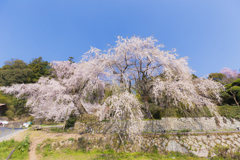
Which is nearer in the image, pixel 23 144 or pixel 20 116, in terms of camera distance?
pixel 23 144

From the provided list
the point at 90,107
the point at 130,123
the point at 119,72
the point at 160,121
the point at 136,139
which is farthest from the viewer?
the point at 90,107

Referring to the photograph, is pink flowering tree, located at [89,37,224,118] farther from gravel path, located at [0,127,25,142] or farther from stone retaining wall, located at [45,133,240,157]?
gravel path, located at [0,127,25,142]

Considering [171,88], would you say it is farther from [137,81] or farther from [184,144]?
[184,144]

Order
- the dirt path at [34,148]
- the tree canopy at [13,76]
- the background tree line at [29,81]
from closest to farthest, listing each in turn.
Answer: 1. the dirt path at [34,148]
2. the background tree line at [29,81]
3. the tree canopy at [13,76]

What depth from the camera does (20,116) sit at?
20.7 m

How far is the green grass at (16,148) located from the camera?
6.00m

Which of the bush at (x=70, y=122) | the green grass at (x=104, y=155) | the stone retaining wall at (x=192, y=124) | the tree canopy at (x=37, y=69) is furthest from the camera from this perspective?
the tree canopy at (x=37, y=69)

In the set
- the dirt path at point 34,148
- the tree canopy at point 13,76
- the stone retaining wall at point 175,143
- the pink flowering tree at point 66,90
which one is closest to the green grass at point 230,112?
the stone retaining wall at point 175,143

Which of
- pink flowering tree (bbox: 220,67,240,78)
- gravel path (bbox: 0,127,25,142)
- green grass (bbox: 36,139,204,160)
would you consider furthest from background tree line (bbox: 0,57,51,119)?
pink flowering tree (bbox: 220,67,240,78)

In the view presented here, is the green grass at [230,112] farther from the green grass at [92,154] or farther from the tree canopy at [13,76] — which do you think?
the tree canopy at [13,76]

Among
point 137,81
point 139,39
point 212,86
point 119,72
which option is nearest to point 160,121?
point 137,81

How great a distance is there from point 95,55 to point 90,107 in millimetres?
6279

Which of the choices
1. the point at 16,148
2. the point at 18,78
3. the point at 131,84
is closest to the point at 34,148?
the point at 16,148

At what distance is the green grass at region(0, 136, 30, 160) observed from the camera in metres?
6.00
